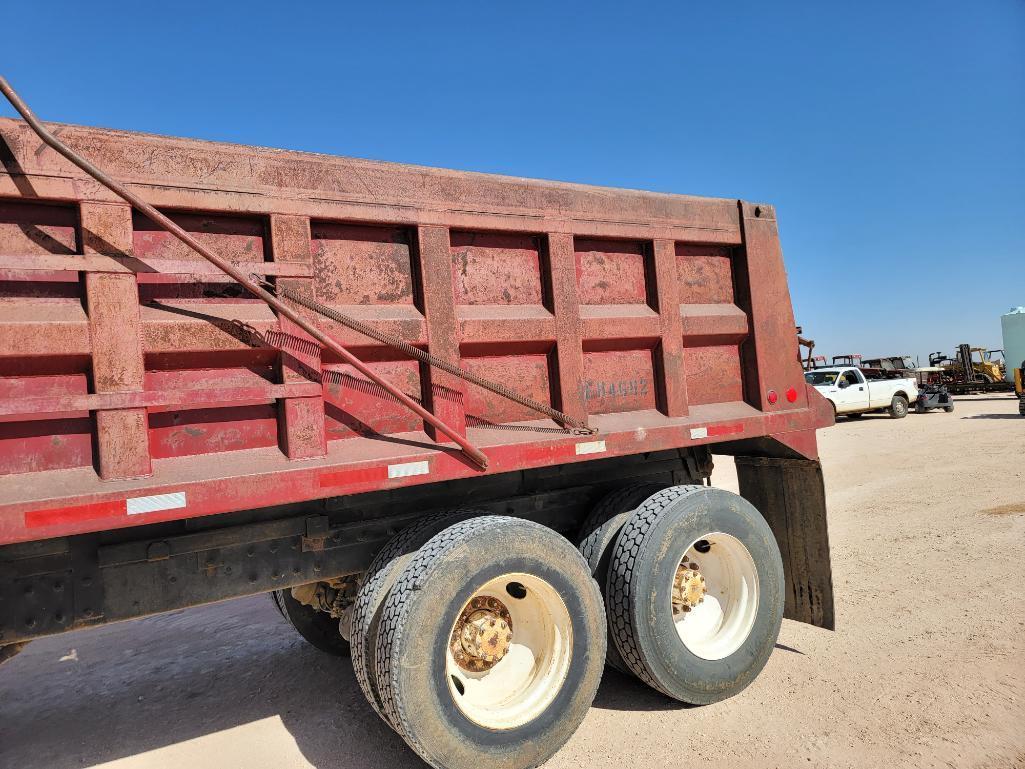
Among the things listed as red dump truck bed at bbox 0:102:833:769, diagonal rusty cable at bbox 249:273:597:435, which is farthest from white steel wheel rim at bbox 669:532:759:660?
diagonal rusty cable at bbox 249:273:597:435

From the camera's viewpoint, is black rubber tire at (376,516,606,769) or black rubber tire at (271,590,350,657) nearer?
black rubber tire at (376,516,606,769)

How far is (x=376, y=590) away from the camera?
10.1 feet

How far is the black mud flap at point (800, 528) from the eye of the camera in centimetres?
449

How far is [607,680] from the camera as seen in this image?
410cm

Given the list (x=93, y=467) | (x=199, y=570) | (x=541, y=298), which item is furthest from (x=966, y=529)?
(x=93, y=467)

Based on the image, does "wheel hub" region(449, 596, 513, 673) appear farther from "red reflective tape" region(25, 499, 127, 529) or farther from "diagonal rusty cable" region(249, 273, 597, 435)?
"red reflective tape" region(25, 499, 127, 529)

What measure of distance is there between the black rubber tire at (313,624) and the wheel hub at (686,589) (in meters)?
2.27

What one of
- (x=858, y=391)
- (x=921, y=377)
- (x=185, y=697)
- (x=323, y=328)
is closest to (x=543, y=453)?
(x=323, y=328)

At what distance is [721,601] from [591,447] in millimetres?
1440

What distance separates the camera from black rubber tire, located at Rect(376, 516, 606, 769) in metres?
2.84

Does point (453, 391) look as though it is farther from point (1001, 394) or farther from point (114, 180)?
point (1001, 394)

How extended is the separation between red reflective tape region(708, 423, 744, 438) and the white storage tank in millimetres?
35663

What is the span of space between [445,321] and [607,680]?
7.93 ft

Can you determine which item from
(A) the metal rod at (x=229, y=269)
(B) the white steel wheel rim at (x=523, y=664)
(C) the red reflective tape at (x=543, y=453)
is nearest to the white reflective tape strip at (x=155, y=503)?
(A) the metal rod at (x=229, y=269)
